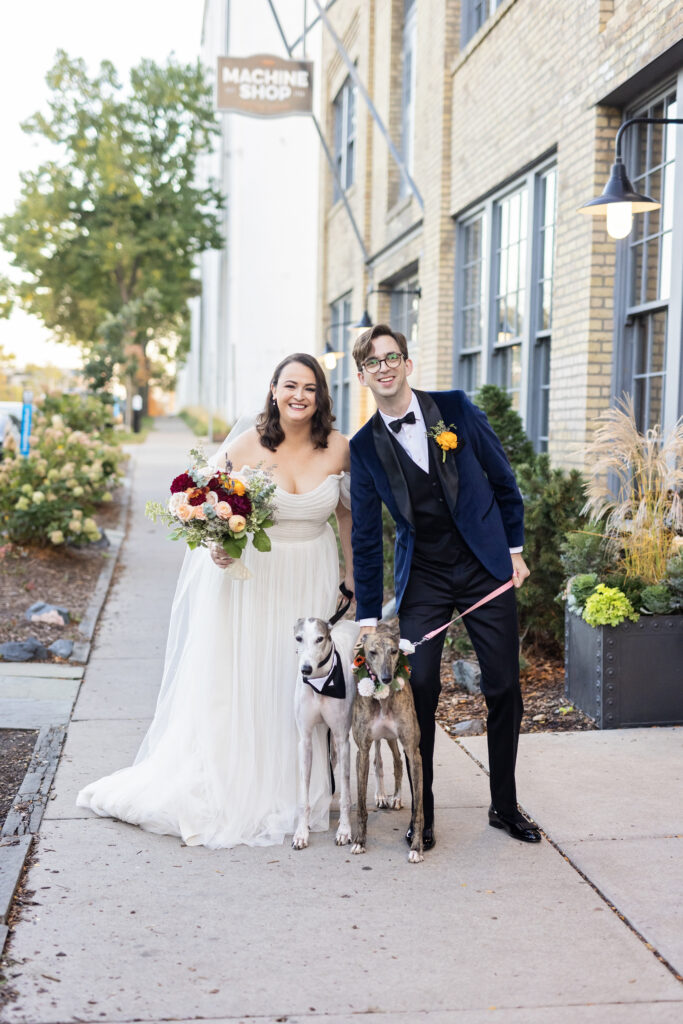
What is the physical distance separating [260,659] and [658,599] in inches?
99.6

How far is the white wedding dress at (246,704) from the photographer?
4.79m

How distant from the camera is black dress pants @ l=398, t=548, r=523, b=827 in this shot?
14.9 ft

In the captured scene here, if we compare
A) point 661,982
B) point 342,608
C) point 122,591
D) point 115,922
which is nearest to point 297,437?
Answer: point 342,608

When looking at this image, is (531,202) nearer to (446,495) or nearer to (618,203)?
(618,203)

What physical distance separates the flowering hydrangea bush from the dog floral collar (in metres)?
7.39

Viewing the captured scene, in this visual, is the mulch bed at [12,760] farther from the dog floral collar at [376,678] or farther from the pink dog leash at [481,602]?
the pink dog leash at [481,602]

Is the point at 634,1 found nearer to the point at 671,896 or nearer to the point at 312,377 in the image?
the point at 312,377

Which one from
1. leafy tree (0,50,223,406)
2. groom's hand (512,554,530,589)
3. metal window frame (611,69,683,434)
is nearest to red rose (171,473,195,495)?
groom's hand (512,554,530,589)

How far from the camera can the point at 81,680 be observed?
25.6 ft

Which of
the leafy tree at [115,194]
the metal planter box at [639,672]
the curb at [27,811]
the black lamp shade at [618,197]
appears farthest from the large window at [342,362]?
the leafy tree at [115,194]

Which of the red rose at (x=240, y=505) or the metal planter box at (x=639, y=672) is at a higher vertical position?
the red rose at (x=240, y=505)

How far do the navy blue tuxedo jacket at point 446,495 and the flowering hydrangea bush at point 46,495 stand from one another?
7.17 m

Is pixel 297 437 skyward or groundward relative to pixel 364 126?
groundward

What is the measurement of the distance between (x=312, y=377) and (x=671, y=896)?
8.59ft
